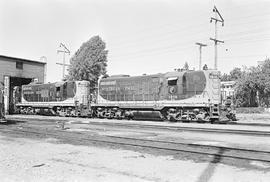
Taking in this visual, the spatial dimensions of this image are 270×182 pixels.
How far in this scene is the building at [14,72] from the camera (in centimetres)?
3447

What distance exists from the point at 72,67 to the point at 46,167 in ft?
129

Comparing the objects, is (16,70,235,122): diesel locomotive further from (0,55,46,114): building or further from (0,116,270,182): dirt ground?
(0,116,270,182): dirt ground

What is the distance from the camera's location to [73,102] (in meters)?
26.5

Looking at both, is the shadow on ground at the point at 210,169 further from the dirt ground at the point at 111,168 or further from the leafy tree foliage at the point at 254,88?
the leafy tree foliage at the point at 254,88

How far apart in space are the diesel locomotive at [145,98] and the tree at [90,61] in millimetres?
14108

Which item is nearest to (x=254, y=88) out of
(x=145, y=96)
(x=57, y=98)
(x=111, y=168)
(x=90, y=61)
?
(x=90, y=61)

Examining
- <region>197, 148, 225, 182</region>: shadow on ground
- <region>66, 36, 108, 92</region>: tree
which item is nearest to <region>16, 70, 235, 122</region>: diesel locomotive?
<region>197, 148, 225, 182</region>: shadow on ground

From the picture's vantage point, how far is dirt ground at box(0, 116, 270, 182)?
561 cm

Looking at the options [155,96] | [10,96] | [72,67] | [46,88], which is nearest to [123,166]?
[155,96]

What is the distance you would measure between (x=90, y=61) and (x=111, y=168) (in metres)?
38.8

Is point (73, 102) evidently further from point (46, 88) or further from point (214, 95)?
point (214, 95)

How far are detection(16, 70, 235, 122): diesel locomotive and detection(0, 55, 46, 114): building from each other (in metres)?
6.73

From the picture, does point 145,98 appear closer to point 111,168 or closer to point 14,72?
point 111,168

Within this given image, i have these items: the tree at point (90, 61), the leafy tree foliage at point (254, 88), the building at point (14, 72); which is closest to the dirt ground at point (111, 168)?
the building at point (14, 72)
